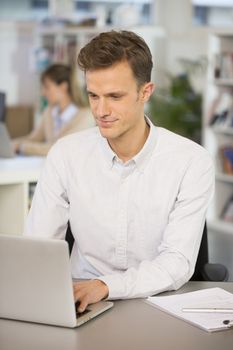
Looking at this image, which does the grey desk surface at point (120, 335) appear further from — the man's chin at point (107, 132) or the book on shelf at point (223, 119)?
the book on shelf at point (223, 119)

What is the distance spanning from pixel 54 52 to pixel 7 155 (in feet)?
12.7

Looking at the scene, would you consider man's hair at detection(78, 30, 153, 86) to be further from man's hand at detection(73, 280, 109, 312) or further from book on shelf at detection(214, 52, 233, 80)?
book on shelf at detection(214, 52, 233, 80)

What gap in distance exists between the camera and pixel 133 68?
8.06 ft

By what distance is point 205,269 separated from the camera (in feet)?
8.94

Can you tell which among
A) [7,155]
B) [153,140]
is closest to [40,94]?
[7,155]

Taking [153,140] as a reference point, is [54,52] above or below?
below

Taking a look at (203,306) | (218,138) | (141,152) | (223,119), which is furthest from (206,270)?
(218,138)

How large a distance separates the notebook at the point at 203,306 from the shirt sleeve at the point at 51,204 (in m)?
0.50

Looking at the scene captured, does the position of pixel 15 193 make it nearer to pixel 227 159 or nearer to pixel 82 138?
pixel 82 138

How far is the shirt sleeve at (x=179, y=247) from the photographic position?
2.23m

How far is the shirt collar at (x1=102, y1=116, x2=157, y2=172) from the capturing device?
2557 mm

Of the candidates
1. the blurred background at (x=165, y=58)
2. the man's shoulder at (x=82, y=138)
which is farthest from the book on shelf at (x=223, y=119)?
the man's shoulder at (x=82, y=138)

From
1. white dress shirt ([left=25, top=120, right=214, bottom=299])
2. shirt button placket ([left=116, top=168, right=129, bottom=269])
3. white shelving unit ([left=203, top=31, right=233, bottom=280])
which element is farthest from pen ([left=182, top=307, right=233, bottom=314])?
white shelving unit ([left=203, top=31, right=233, bottom=280])

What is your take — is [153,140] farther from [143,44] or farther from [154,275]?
[154,275]
